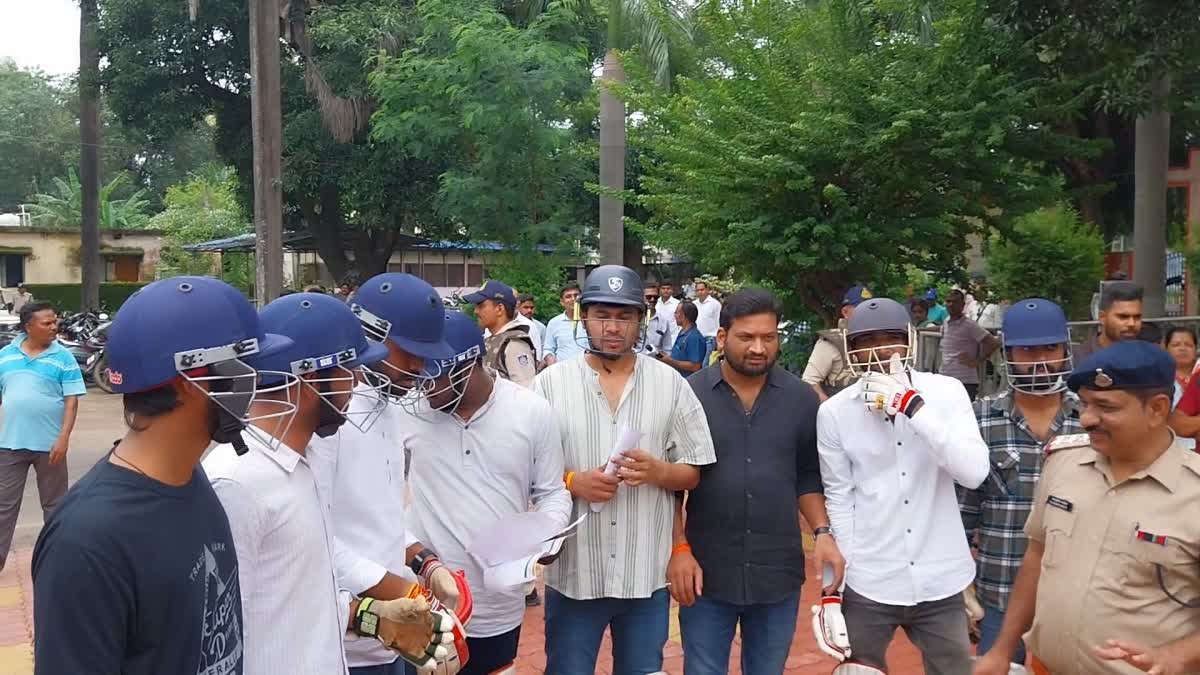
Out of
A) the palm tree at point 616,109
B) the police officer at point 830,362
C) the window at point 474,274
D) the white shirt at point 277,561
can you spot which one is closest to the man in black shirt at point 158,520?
the white shirt at point 277,561

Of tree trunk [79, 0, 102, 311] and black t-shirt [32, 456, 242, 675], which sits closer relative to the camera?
black t-shirt [32, 456, 242, 675]

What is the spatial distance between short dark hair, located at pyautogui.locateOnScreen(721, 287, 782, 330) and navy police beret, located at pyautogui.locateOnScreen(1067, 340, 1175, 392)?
1274mm

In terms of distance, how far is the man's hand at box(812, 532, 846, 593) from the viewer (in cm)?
379

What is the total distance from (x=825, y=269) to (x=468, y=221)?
8925 millimetres

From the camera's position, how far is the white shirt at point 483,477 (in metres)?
3.66

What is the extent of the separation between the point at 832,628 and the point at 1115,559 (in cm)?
106

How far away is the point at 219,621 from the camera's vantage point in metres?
2.14

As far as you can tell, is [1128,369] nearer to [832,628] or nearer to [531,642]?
[832,628]

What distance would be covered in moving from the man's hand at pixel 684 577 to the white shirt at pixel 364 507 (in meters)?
1.00

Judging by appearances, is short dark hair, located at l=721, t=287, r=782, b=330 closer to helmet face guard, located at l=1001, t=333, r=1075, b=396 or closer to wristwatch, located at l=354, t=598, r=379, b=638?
helmet face guard, located at l=1001, t=333, r=1075, b=396

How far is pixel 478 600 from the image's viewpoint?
3.64 m

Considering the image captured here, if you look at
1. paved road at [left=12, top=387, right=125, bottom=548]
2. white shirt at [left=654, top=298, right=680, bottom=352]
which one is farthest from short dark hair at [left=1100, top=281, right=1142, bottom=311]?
white shirt at [left=654, top=298, right=680, bottom=352]

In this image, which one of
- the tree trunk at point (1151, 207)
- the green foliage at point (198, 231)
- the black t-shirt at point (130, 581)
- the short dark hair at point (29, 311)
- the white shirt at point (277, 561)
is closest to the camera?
the black t-shirt at point (130, 581)

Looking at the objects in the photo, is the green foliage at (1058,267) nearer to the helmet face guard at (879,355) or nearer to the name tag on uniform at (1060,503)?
the helmet face guard at (879,355)
